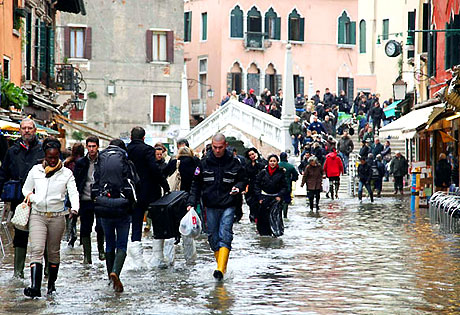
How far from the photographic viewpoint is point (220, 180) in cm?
1308

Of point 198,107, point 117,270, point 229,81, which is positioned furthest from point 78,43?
point 117,270

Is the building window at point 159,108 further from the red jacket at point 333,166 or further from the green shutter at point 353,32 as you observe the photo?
the red jacket at point 333,166

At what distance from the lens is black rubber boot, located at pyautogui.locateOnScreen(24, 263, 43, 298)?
36.6ft

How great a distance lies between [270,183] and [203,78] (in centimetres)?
4564

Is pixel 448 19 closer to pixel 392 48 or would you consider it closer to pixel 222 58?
pixel 392 48

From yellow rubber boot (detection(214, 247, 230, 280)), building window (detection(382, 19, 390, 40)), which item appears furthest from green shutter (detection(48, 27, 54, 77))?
building window (detection(382, 19, 390, 40))

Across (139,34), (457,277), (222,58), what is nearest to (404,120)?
(457,277)

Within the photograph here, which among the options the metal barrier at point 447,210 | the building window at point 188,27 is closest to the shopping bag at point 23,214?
the metal barrier at point 447,210

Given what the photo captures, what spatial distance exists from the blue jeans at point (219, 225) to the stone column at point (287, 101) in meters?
30.2

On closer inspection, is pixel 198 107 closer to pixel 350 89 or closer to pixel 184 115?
pixel 350 89

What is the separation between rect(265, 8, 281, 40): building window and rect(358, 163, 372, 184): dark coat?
31.9 meters

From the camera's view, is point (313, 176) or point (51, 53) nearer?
point (313, 176)

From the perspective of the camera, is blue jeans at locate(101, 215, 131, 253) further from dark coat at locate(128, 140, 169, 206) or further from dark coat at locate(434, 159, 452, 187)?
dark coat at locate(434, 159, 452, 187)

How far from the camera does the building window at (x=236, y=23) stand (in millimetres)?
63719
